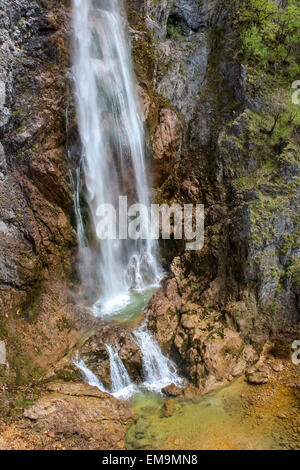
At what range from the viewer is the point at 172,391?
930 cm

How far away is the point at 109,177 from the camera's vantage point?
42.7 ft

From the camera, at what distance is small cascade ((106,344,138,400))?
955cm

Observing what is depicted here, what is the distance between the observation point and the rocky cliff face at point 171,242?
9.95 meters

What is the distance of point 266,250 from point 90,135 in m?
7.50

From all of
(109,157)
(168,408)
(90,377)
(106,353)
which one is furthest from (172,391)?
(109,157)

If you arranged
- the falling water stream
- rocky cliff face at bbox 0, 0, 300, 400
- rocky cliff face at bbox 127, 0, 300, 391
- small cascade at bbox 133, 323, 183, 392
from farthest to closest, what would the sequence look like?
the falling water stream, rocky cliff face at bbox 127, 0, 300, 391, rocky cliff face at bbox 0, 0, 300, 400, small cascade at bbox 133, 323, 183, 392

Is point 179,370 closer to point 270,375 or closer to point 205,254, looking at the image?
point 270,375

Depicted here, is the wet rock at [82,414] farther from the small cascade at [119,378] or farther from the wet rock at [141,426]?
the small cascade at [119,378]

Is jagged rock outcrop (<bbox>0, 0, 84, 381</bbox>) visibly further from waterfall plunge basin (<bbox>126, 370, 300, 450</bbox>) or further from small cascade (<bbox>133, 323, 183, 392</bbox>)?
waterfall plunge basin (<bbox>126, 370, 300, 450</bbox>)

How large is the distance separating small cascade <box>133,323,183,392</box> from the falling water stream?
4.61ft

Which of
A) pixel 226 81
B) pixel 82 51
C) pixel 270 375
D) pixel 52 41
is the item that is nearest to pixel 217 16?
pixel 226 81

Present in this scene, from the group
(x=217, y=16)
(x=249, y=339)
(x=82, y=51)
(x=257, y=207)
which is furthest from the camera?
(x=217, y=16)

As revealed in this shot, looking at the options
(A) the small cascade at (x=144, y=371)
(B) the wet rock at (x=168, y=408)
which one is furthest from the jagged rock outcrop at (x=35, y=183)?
(B) the wet rock at (x=168, y=408)

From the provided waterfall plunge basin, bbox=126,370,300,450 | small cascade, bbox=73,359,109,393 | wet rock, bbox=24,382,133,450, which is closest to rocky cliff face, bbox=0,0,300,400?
small cascade, bbox=73,359,109,393
